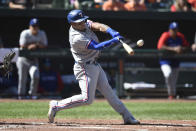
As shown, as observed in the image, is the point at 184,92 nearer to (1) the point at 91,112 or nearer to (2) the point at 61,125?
(1) the point at 91,112

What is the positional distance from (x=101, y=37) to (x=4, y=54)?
7.51 metres

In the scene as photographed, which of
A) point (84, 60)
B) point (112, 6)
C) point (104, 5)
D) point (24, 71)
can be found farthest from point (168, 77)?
point (84, 60)

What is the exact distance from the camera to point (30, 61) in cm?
1141

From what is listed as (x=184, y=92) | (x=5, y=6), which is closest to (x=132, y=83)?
(x=184, y=92)

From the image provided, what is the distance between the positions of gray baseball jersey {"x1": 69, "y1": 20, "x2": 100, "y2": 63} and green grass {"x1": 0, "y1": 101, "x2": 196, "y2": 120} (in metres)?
1.73

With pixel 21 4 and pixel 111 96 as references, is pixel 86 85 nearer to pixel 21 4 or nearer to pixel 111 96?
pixel 111 96

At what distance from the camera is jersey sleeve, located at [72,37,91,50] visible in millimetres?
6148

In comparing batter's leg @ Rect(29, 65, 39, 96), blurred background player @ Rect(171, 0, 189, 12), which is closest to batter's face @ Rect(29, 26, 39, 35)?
batter's leg @ Rect(29, 65, 39, 96)

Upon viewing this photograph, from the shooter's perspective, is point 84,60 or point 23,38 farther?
point 23,38

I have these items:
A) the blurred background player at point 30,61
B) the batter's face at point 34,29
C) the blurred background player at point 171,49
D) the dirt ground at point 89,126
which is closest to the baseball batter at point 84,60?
the dirt ground at point 89,126

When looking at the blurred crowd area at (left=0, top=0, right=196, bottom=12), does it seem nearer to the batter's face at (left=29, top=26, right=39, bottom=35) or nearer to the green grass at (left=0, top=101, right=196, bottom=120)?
the batter's face at (left=29, top=26, right=39, bottom=35)

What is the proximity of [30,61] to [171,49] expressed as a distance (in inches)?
142

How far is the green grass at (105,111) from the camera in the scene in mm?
7973

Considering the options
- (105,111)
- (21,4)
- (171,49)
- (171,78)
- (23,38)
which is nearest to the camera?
(105,111)
